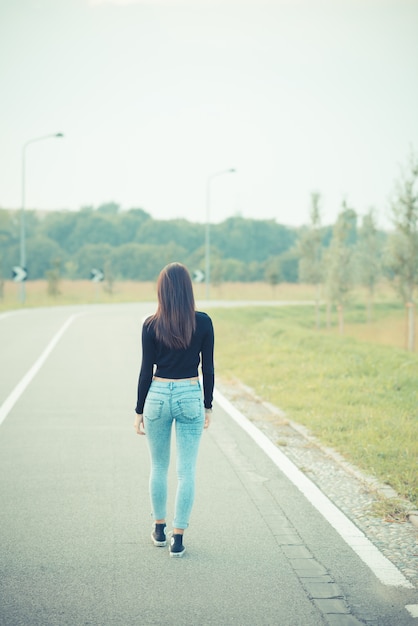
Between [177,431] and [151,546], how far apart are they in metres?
0.75

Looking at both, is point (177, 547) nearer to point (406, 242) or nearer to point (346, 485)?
point (346, 485)

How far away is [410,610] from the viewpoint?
3.48 m

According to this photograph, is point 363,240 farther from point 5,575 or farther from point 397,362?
point 5,575

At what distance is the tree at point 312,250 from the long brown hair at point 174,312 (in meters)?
29.5

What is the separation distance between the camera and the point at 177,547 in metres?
4.21

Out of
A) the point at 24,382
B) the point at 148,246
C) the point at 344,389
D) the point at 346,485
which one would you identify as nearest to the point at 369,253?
the point at 344,389

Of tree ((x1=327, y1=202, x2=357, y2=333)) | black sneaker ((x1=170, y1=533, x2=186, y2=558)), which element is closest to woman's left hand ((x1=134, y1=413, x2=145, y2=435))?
black sneaker ((x1=170, y1=533, x2=186, y2=558))

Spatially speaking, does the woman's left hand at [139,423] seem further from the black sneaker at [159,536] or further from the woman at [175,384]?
the black sneaker at [159,536]

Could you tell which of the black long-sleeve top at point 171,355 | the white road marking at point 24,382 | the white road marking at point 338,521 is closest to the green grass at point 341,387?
the white road marking at point 338,521

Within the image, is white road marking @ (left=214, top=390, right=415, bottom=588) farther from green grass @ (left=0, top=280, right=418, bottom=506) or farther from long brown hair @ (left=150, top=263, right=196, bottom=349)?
long brown hair @ (left=150, top=263, right=196, bottom=349)

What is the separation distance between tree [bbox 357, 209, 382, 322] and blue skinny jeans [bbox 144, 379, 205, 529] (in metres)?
33.5

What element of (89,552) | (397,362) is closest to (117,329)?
(397,362)

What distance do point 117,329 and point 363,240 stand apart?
67.1ft

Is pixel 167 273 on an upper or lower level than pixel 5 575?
upper
